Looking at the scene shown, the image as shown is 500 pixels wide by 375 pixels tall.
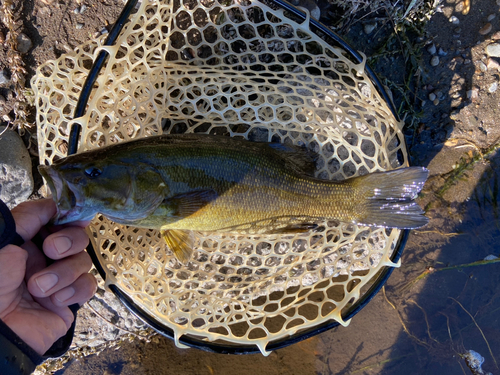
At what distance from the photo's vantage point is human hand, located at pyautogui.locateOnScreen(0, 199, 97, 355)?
242 cm

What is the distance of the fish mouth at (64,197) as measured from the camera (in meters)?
2.34

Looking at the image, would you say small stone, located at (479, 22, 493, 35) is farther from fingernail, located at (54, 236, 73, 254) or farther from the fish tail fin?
fingernail, located at (54, 236, 73, 254)

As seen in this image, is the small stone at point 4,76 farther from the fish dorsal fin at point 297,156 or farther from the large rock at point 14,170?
the fish dorsal fin at point 297,156

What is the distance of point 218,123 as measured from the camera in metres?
3.54

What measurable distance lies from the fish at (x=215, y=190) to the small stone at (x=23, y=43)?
2.13 metres

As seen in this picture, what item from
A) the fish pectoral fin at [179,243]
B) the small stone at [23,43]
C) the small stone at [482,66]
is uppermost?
the small stone at [482,66]

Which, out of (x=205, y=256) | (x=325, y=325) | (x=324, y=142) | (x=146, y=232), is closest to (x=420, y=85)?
(x=324, y=142)

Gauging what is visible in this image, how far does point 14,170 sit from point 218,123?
2.28m

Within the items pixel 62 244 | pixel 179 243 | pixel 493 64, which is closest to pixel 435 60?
pixel 493 64

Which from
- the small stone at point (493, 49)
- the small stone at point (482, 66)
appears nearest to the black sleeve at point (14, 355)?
the small stone at point (482, 66)

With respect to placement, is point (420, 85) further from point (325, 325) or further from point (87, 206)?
point (87, 206)

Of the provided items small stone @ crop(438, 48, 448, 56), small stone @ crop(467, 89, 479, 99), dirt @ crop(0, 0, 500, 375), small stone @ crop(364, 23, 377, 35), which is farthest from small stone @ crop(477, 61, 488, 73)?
small stone @ crop(364, 23, 377, 35)

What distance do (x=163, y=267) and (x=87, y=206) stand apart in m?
1.11

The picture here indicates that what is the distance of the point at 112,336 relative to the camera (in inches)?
165
